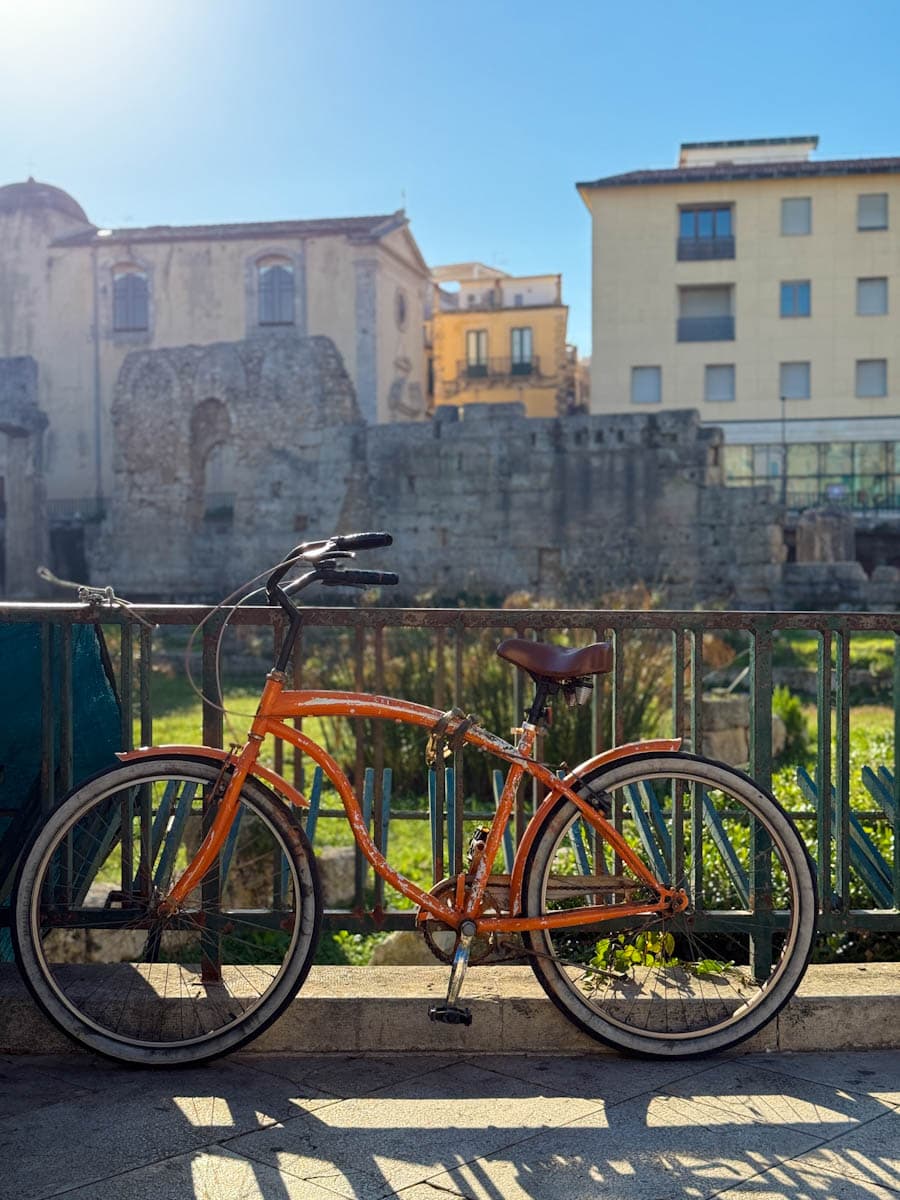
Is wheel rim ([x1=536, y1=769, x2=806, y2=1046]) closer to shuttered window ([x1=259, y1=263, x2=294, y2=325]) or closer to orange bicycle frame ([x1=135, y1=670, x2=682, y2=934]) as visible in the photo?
orange bicycle frame ([x1=135, y1=670, x2=682, y2=934])

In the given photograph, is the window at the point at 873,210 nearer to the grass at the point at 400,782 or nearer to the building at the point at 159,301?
the building at the point at 159,301

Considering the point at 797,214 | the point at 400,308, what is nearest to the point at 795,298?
the point at 797,214

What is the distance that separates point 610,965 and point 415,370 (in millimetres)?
38810

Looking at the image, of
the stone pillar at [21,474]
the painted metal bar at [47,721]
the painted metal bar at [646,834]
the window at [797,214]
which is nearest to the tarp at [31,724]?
the painted metal bar at [47,721]

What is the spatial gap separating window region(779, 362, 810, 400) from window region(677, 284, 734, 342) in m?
1.74

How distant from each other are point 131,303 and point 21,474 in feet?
27.7

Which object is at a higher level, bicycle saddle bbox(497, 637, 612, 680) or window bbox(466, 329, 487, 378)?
window bbox(466, 329, 487, 378)

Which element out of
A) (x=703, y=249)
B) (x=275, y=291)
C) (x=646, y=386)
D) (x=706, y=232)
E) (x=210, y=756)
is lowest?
(x=210, y=756)

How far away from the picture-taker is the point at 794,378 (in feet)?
125

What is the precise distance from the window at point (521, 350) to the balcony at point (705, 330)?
11544 mm

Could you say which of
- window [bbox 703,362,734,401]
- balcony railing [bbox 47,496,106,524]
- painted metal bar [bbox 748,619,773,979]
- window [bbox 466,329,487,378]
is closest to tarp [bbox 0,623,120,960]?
painted metal bar [bbox 748,619,773,979]

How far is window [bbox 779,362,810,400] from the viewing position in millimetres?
37969

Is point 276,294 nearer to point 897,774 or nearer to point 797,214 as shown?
point 797,214

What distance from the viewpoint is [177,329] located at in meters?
38.5
